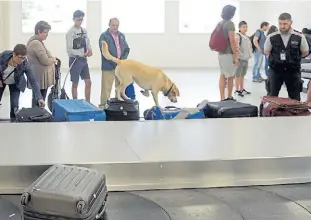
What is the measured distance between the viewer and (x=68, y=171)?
7.57 feet

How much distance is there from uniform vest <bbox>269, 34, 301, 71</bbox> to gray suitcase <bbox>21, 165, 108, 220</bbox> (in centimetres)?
425

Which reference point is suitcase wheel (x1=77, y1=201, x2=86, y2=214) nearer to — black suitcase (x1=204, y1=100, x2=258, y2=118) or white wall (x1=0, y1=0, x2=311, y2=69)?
black suitcase (x1=204, y1=100, x2=258, y2=118)

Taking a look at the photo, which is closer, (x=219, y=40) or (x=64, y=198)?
(x=64, y=198)

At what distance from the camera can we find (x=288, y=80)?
6.11 metres

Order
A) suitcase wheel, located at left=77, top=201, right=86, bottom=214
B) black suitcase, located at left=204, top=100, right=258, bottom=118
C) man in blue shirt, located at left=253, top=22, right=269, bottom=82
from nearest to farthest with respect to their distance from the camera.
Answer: suitcase wheel, located at left=77, top=201, right=86, bottom=214 < black suitcase, located at left=204, top=100, right=258, bottom=118 < man in blue shirt, located at left=253, top=22, right=269, bottom=82

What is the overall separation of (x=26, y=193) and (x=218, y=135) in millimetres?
1699

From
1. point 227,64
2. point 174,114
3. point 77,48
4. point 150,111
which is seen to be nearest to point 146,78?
point 150,111

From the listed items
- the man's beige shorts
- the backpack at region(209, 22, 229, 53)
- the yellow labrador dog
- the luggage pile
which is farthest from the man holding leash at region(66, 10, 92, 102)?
the luggage pile

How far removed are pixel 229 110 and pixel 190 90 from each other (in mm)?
5937

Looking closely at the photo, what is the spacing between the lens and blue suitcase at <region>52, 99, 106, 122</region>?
14.6 feet

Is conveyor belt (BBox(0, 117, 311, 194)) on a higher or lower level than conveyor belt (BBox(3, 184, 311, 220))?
higher

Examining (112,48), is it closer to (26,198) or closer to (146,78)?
(146,78)

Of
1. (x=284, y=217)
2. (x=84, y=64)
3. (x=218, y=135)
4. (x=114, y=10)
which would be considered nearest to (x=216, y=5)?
(x=114, y=10)

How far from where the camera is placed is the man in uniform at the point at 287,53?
592 cm
